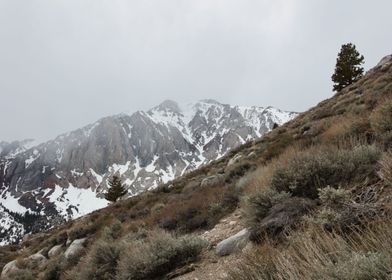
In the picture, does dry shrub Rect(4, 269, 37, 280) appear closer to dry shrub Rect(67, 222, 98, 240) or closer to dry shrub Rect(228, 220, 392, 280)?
dry shrub Rect(67, 222, 98, 240)

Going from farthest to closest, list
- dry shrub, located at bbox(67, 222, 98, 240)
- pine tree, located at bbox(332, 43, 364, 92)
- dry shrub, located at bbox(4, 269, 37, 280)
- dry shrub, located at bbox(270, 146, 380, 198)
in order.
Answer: pine tree, located at bbox(332, 43, 364, 92) → dry shrub, located at bbox(67, 222, 98, 240) → dry shrub, located at bbox(4, 269, 37, 280) → dry shrub, located at bbox(270, 146, 380, 198)

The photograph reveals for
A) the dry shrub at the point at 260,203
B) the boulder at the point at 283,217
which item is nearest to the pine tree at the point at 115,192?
the dry shrub at the point at 260,203

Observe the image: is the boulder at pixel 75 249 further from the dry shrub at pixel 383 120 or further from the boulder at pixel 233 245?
the dry shrub at pixel 383 120

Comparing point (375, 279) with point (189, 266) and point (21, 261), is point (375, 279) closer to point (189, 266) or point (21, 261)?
point (189, 266)

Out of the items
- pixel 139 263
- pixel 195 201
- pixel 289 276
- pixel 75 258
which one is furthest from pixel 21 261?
pixel 289 276

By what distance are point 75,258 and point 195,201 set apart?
3927 mm

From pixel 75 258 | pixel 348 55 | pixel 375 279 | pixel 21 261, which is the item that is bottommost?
pixel 375 279

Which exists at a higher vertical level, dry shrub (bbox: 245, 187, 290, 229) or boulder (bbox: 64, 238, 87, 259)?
boulder (bbox: 64, 238, 87, 259)

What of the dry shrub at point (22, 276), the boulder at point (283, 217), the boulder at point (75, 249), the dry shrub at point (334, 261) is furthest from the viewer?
the dry shrub at point (22, 276)

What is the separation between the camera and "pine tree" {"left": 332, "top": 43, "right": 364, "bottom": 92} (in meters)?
35.4

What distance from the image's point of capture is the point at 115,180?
1873 inches

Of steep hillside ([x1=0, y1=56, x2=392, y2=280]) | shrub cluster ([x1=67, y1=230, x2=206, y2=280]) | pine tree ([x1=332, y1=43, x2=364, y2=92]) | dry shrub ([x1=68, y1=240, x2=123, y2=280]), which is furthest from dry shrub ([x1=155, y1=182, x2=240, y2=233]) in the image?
pine tree ([x1=332, y1=43, x2=364, y2=92])

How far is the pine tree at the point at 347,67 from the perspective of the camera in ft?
116

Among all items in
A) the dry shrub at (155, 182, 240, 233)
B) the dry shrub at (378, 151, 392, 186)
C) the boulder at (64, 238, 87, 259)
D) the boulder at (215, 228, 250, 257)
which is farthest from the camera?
the boulder at (64, 238, 87, 259)
